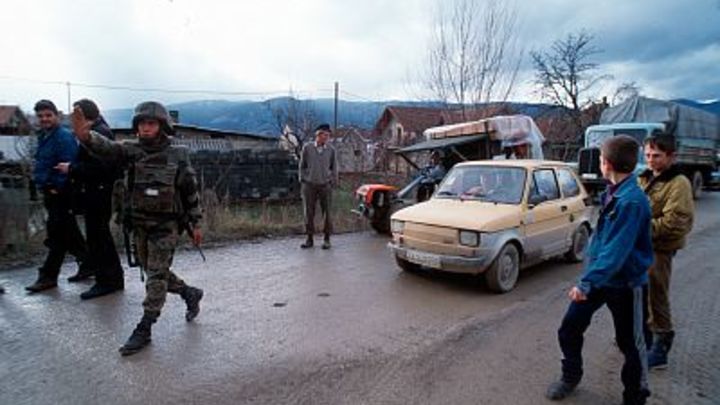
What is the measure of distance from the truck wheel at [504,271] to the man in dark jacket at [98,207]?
4.14m

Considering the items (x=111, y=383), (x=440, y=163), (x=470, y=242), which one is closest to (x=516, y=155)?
(x=440, y=163)

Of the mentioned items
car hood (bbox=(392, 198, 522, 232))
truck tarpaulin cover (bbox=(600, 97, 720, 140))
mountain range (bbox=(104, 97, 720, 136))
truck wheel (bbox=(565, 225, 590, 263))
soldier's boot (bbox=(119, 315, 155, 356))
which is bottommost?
soldier's boot (bbox=(119, 315, 155, 356))

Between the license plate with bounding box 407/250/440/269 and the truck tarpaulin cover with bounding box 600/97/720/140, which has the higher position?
the truck tarpaulin cover with bounding box 600/97/720/140

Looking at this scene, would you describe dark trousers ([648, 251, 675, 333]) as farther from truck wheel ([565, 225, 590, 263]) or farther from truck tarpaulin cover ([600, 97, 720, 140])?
truck tarpaulin cover ([600, 97, 720, 140])

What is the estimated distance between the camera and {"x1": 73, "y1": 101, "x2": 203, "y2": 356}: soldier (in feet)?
13.6

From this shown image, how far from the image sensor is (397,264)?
23.6 ft

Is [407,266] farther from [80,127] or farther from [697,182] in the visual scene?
[697,182]

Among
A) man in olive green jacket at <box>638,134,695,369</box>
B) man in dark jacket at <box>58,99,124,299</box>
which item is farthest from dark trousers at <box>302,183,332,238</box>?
man in olive green jacket at <box>638,134,695,369</box>

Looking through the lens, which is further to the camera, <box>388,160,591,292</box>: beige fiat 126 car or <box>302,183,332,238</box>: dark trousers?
<box>302,183,332,238</box>: dark trousers

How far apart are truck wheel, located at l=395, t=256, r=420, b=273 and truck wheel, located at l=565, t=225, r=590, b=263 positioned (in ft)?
7.82

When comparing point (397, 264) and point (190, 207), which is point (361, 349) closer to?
point (190, 207)

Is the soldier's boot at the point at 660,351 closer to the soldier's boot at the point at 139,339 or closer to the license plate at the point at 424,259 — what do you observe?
the license plate at the point at 424,259

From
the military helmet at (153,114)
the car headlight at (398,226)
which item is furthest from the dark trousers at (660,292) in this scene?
the military helmet at (153,114)

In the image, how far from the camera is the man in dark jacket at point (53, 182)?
5.37 m
